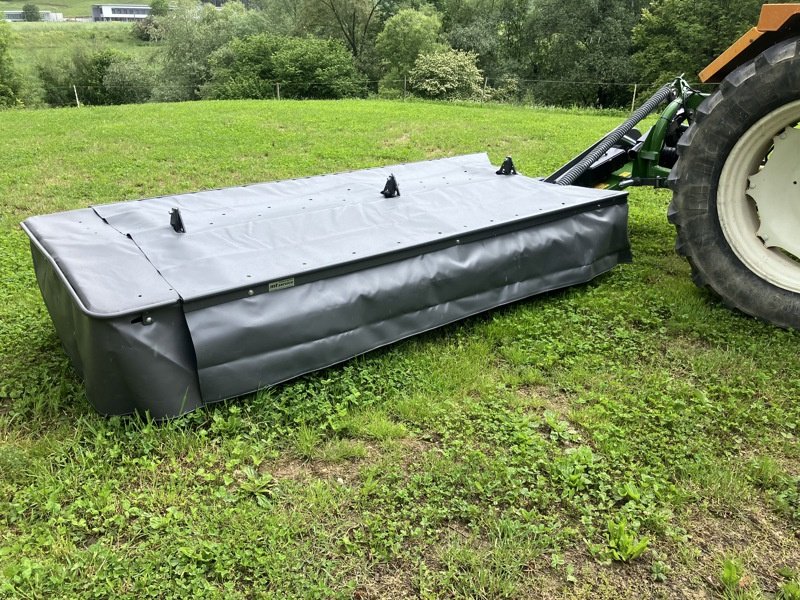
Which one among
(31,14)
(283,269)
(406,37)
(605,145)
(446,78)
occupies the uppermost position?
(31,14)

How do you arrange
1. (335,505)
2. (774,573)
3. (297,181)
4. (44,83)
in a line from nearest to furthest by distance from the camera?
(774,573) < (335,505) < (297,181) < (44,83)

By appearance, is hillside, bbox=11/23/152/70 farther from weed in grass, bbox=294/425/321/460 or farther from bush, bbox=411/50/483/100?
weed in grass, bbox=294/425/321/460

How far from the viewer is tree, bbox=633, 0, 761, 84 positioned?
23.5m

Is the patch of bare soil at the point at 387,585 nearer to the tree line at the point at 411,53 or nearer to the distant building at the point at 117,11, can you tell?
the tree line at the point at 411,53

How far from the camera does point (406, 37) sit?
34625 mm

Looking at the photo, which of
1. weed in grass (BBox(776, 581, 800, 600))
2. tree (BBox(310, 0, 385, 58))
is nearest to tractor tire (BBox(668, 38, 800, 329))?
weed in grass (BBox(776, 581, 800, 600))

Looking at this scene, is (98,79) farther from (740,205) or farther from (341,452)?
(341,452)

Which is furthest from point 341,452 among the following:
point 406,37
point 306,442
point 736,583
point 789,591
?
point 406,37

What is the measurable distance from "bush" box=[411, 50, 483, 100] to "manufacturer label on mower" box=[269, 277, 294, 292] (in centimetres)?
2111

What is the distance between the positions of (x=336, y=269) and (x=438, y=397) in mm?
665

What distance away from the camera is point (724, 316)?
3.04m

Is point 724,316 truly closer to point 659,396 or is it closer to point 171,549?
point 659,396

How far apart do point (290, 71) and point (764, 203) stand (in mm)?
22196

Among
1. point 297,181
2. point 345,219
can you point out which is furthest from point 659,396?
point 297,181
